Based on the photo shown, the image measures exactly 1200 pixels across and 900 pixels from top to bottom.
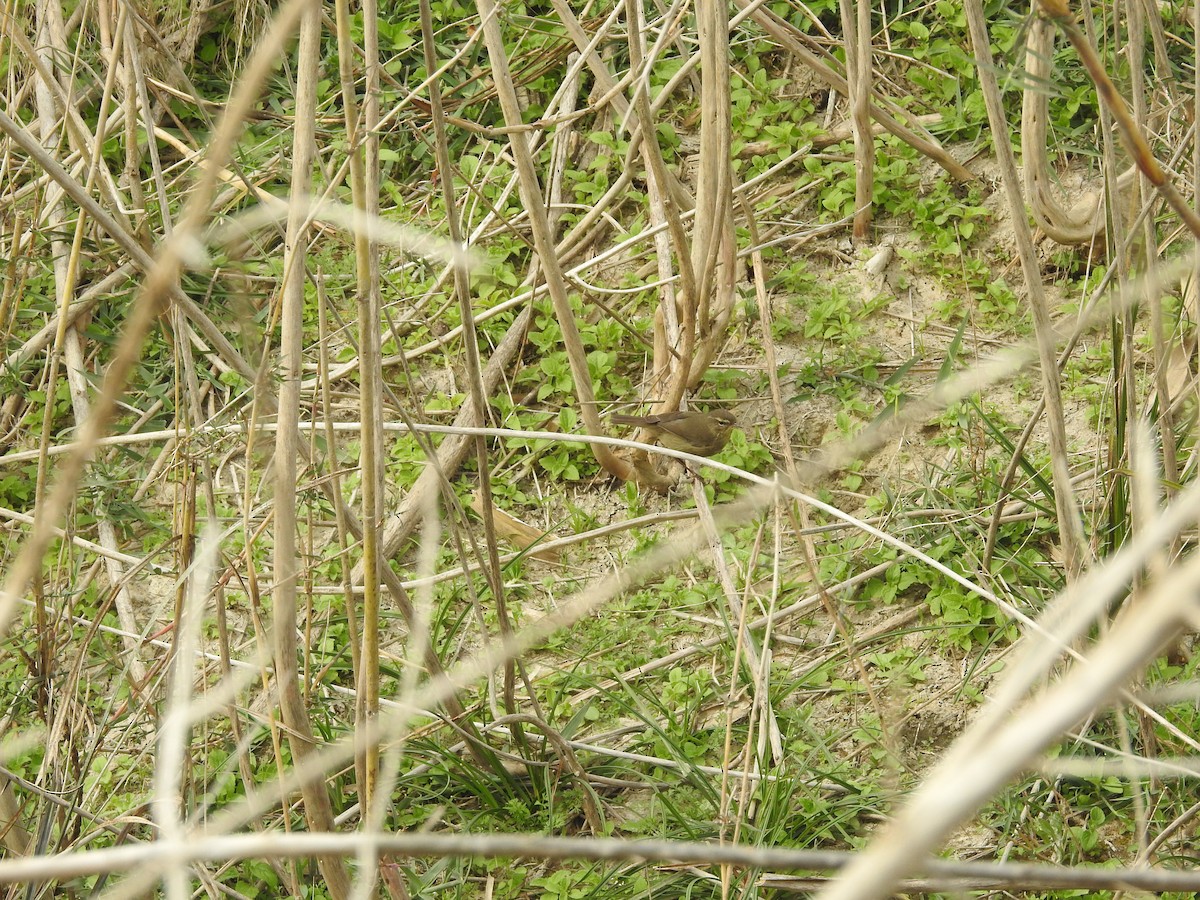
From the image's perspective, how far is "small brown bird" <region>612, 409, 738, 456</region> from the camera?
344cm

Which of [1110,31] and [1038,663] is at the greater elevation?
[1110,31]

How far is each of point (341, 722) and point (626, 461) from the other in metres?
1.30

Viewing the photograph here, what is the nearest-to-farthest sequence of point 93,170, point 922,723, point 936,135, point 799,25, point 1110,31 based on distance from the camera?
point 93,170
point 922,723
point 1110,31
point 936,135
point 799,25

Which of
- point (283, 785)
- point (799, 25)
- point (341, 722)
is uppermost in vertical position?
point (799, 25)

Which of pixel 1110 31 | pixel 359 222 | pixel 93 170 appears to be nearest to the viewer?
pixel 359 222

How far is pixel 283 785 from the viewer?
91 centimetres

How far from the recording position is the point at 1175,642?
258 cm

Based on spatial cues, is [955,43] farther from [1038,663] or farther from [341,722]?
[1038,663]

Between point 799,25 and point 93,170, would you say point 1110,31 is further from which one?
point 93,170

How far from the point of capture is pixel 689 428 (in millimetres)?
3432

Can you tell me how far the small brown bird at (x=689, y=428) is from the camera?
3.44 meters

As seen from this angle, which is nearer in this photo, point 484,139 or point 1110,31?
point 1110,31

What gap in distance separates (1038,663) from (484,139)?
4.49 m

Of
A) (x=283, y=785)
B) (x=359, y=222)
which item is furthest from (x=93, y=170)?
(x=283, y=785)
